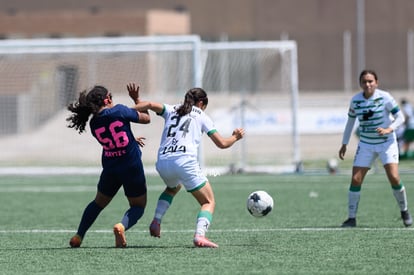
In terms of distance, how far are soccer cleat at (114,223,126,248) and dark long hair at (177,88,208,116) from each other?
1287 millimetres

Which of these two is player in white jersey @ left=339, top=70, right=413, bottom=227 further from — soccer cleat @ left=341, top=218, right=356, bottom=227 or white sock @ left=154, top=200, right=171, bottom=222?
white sock @ left=154, top=200, right=171, bottom=222

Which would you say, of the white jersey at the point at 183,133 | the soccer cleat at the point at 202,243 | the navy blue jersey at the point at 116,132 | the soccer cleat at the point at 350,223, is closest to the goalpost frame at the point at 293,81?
the soccer cleat at the point at 350,223

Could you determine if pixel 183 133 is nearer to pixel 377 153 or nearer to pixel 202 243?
pixel 202 243

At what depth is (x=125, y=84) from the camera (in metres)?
26.5

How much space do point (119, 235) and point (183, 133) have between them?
1214 mm

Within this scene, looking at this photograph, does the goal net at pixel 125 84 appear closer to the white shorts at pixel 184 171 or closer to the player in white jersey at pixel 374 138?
the player in white jersey at pixel 374 138

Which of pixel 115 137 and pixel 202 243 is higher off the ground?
pixel 115 137

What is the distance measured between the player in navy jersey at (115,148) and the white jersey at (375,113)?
11.0 feet

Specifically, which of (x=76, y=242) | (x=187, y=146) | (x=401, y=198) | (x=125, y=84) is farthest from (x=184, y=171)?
(x=125, y=84)

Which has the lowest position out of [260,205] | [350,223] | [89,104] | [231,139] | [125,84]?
[350,223]

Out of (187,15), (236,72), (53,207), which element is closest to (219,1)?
(187,15)

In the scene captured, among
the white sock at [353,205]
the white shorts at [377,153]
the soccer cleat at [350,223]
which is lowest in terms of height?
the soccer cleat at [350,223]

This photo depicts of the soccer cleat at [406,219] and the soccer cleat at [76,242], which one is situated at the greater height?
the soccer cleat at [76,242]

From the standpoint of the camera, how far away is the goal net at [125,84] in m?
25.2
